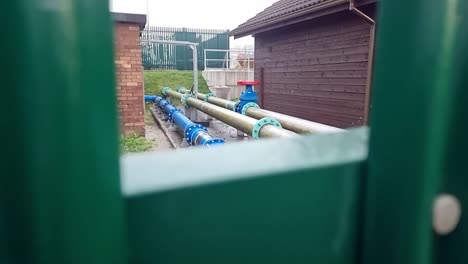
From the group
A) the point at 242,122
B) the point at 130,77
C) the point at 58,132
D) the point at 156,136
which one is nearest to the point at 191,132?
the point at 242,122

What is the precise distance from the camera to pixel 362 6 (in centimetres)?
582

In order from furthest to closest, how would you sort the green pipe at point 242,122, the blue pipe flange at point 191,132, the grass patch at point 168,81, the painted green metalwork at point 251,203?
1. the grass patch at point 168,81
2. the blue pipe flange at point 191,132
3. the green pipe at point 242,122
4. the painted green metalwork at point 251,203

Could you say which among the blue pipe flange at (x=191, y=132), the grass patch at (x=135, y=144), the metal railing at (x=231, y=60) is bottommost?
the grass patch at (x=135, y=144)

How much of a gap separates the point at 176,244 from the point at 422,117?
1.21 ft

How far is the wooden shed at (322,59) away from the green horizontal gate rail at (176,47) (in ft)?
35.9

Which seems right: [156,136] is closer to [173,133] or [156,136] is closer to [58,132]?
[173,133]

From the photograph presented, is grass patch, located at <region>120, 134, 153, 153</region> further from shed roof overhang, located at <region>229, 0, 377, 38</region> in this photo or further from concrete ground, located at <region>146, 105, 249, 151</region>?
shed roof overhang, located at <region>229, 0, 377, 38</region>

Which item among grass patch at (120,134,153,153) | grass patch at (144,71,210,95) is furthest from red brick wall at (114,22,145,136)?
grass patch at (144,71,210,95)

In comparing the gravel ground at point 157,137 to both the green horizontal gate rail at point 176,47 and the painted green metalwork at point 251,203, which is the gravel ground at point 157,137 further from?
the green horizontal gate rail at point 176,47

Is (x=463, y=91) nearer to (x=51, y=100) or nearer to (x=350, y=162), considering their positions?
(x=350, y=162)

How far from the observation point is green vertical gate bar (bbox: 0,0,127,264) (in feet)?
0.98

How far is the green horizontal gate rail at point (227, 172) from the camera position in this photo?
0.31 m

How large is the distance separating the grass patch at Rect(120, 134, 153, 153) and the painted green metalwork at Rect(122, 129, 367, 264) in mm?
5444

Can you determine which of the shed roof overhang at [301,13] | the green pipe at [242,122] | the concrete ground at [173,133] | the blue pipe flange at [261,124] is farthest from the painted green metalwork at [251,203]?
the concrete ground at [173,133]
